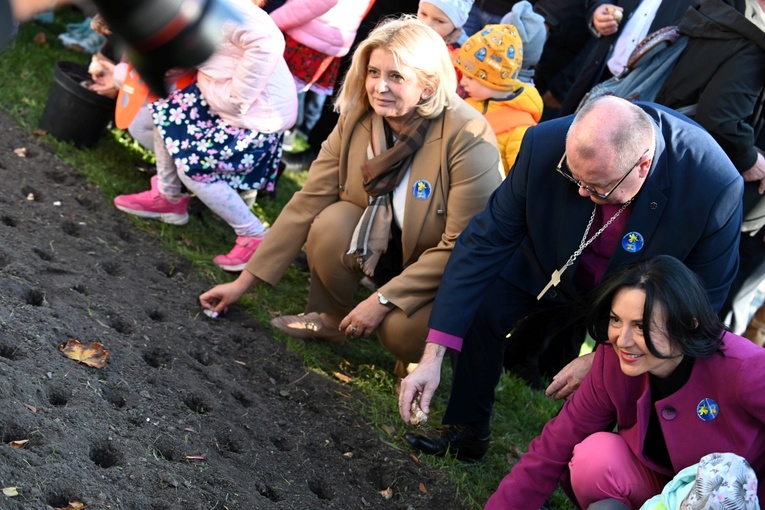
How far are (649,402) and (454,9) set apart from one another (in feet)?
8.29

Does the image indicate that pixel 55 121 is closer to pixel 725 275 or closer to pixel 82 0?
pixel 725 275

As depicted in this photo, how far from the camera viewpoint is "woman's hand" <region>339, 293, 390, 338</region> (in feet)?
11.6

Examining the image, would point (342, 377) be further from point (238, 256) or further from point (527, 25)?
point (527, 25)

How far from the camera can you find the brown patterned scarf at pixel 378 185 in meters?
3.61

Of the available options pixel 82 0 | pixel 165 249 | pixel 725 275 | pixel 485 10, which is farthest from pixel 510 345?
pixel 82 0

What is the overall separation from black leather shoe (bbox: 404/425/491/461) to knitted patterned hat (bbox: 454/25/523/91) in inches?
64.7

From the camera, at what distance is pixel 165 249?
14.4 ft

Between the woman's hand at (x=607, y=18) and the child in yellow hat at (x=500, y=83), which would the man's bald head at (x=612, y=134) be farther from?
the woman's hand at (x=607, y=18)

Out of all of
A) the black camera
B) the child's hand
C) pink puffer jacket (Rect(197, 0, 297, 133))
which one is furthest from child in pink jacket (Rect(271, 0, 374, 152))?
the black camera

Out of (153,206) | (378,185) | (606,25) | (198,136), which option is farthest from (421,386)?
(606,25)

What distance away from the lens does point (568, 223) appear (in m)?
3.20

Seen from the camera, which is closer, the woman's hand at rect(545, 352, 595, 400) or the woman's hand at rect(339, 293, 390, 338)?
the woman's hand at rect(545, 352, 595, 400)

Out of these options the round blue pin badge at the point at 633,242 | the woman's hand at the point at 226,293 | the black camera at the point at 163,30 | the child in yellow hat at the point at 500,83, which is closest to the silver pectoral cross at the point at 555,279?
the round blue pin badge at the point at 633,242

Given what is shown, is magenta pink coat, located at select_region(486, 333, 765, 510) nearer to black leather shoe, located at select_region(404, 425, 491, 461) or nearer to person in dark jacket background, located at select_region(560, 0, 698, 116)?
black leather shoe, located at select_region(404, 425, 491, 461)
